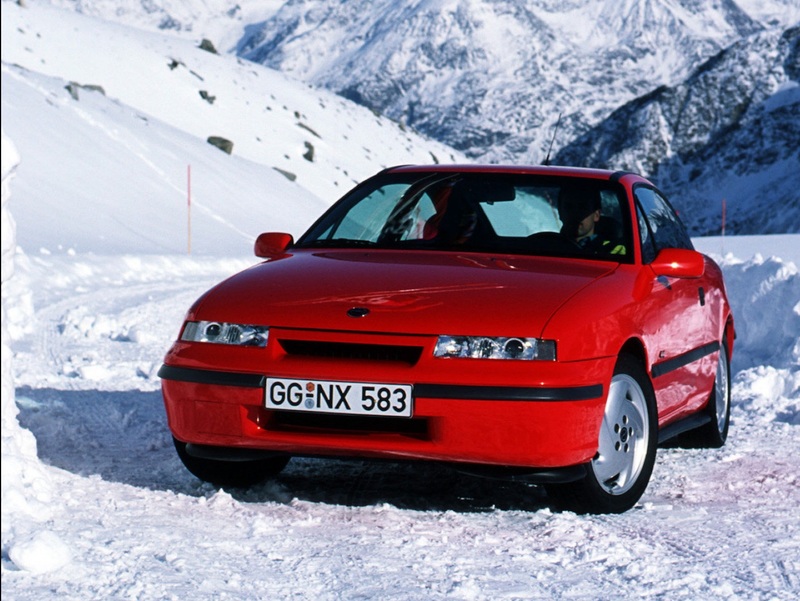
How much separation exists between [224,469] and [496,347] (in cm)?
130

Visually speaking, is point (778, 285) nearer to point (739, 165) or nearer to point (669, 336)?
point (669, 336)

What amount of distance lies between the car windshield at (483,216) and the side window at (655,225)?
0.54ft

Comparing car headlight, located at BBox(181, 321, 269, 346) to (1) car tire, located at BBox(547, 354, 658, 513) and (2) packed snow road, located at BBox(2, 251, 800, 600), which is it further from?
(1) car tire, located at BBox(547, 354, 658, 513)

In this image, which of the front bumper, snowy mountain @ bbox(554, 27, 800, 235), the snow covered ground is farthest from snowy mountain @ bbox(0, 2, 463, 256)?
snowy mountain @ bbox(554, 27, 800, 235)

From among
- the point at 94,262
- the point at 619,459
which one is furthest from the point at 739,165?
the point at 619,459

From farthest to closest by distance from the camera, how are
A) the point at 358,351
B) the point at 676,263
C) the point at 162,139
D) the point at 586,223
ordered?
the point at 162,139
the point at 586,223
the point at 676,263
the point at 358,351

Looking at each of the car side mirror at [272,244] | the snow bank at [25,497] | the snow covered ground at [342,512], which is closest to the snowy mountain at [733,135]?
the snow covered ground at [342,512]

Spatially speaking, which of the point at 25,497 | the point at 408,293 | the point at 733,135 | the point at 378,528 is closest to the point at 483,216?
the point at 408,293

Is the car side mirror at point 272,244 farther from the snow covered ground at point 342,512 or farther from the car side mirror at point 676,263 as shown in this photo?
the car side mirror at point 676,263

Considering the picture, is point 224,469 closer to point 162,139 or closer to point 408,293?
point 408,293

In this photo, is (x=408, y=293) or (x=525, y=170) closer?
(x=408, y=293)

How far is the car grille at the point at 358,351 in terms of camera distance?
179 inches

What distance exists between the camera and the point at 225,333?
4.77 metres

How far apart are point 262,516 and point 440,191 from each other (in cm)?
185
